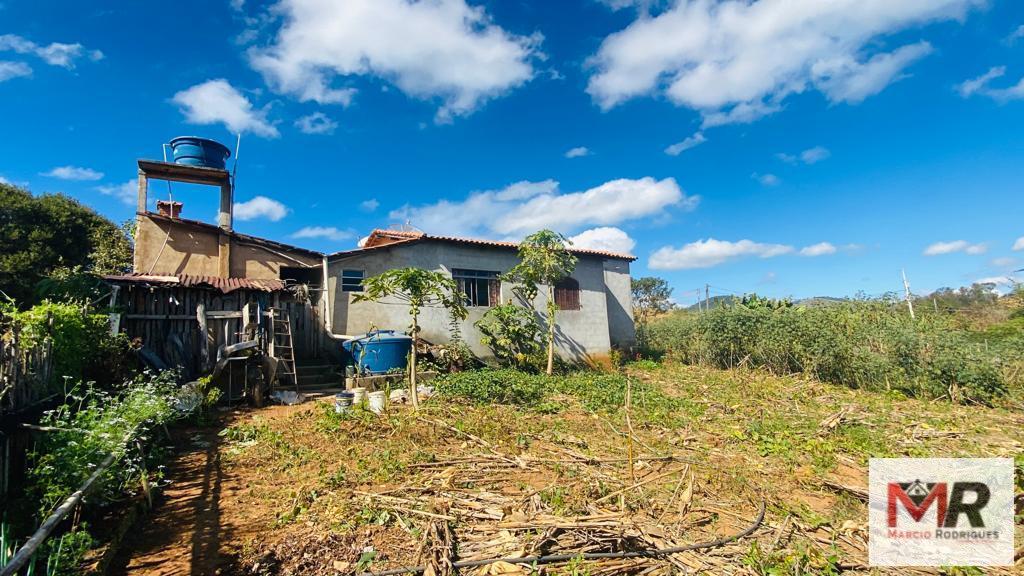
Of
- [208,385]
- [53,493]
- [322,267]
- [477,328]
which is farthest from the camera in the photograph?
[477,328]

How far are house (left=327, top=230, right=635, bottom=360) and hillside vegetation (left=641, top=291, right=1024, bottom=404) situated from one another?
3.12m

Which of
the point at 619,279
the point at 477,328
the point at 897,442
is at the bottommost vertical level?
the point at 897,442

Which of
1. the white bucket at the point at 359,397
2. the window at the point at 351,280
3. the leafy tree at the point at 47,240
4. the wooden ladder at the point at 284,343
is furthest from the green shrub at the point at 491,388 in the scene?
the leafy tree at the point at 47,240

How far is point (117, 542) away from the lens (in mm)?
3467

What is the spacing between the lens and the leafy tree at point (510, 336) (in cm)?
1302

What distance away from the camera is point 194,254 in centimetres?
1163

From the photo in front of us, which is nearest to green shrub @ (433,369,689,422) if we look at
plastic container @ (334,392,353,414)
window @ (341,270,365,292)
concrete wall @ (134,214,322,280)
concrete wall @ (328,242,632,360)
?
plastic container @ (334,392,353,414)

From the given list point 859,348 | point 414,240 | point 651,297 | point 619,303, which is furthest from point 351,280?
point 651,297

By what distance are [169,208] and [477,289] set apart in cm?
935

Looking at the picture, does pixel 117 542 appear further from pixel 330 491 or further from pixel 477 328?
pixel 477 328

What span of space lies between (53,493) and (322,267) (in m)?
9.30

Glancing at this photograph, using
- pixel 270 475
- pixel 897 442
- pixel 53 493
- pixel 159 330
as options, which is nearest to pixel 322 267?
pixel 159 330

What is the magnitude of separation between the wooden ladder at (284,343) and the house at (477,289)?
141 cm

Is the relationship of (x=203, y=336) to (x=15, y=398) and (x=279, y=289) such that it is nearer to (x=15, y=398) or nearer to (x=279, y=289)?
(x=279, y=289)
